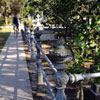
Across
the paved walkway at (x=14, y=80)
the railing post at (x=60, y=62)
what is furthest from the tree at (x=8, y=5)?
the railing post at (x=60, y=62)

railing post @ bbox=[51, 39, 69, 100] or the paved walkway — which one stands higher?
railing post @ bbox=[51, 39, 69, 100]

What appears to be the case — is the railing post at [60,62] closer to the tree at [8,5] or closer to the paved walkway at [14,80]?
the paved walkway at [14,80]

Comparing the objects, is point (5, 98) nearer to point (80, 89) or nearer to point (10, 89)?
point (10, 89)

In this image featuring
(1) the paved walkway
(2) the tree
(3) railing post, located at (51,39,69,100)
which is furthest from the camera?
(2) the tree

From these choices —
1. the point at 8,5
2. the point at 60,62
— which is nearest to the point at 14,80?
the point at 60,62

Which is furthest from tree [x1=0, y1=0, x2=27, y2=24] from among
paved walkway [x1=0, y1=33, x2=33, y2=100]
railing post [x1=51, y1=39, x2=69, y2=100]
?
railing post [x1=51, y1=39, x2=69, y2=100]

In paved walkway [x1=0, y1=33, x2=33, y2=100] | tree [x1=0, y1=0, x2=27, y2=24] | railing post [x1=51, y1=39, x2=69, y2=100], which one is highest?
tree [x1=0, y1=0, x2=27, y2=24]

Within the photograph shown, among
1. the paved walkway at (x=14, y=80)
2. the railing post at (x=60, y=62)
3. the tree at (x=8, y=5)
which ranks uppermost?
the tree at (x=8, y=5)

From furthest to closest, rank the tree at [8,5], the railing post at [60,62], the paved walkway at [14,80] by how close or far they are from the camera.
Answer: the tree at [8,5]
the paved walkway at [14,80]
the railing post at [60,62]

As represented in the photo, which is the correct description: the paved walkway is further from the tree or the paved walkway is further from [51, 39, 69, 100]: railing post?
the tree

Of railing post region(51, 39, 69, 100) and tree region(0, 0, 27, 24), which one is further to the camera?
tree region(0, 0, 27, 24)

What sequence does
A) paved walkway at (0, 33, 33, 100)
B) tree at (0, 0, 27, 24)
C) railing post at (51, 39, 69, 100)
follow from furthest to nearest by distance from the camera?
1. tree at (0, 0, 27, 24)
2. paved walkway at (0, 33, 33, 100)
3. railing post at (51, 39, 69, 100)

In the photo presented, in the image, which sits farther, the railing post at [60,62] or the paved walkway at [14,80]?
the paved walkway at [14,80]

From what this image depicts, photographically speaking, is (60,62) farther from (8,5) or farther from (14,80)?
(8,5)
